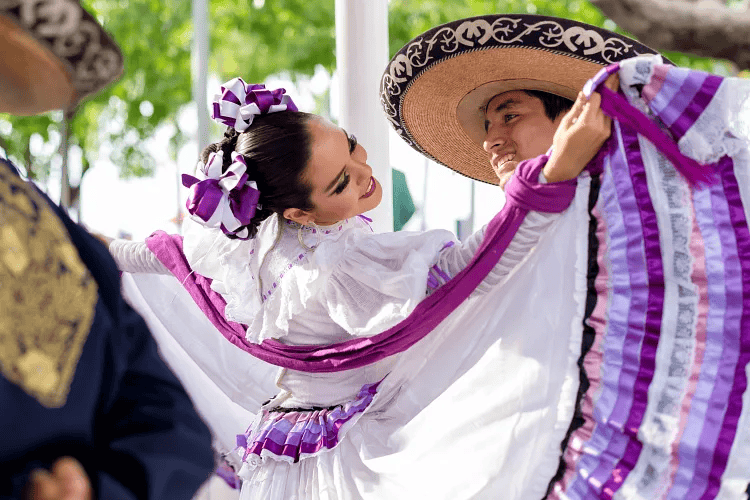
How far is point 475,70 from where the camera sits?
212 centimetres

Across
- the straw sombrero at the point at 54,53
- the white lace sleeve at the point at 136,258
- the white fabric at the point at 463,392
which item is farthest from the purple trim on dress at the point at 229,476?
the straw sombrero at the point at 54,53

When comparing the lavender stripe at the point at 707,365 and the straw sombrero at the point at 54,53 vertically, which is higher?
the straw sombrero at the point at 54,53

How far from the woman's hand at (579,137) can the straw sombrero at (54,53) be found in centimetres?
115

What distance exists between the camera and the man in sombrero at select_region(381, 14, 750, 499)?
1.49m

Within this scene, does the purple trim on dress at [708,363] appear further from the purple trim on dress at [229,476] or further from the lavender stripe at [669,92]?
the purple trim on dress at [229,476]

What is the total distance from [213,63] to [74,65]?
811 cm

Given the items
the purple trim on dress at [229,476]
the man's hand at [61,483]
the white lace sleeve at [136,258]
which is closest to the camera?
the man's hand at [61,483]

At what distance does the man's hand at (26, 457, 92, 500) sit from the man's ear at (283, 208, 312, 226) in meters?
1.21

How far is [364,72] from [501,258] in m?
1.46

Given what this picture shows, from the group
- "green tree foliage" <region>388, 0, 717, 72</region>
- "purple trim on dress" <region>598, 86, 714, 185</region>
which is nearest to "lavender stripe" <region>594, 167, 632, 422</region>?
"purple trim on dress" <region>598, 86, 714, 185</region>

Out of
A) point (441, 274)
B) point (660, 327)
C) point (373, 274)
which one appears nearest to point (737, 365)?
point (660, 327)

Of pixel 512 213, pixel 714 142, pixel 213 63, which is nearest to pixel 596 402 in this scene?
pixel 512 213

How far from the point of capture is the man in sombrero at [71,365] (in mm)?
625

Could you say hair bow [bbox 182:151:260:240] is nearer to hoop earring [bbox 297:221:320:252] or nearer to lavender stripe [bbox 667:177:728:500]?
hoop earring [bbox 297:221:320:252]
